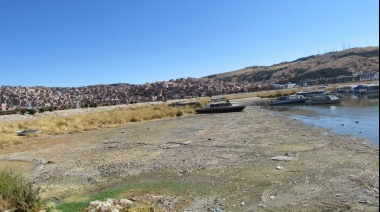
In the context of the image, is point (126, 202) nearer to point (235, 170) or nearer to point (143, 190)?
point (143, 190)

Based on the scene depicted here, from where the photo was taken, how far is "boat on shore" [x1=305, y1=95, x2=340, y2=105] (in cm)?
5735

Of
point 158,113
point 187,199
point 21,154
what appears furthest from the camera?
point 158,113

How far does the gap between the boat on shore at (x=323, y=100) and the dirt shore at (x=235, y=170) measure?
3977 centimetres

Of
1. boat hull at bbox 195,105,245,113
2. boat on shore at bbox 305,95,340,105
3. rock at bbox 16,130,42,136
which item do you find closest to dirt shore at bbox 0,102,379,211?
rock at bbox 16,130,42,136

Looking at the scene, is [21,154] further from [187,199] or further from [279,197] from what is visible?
[279,197]

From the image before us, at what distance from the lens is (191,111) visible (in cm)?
5753

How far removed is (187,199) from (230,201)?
1255 mm

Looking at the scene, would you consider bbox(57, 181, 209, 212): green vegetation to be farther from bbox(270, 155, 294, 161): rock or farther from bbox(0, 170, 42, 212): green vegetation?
bbox(270, 155, 294, 161): rock

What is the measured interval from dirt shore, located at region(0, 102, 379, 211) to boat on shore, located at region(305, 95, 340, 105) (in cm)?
3977

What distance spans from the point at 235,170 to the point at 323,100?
50.8m

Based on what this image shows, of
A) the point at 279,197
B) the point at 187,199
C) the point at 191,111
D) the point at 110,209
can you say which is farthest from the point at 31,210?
the point at 191,111

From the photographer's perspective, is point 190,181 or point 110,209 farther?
point 190,181

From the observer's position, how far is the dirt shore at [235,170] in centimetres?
904

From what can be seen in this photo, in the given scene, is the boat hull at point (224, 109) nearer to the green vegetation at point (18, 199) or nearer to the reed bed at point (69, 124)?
the reed bed at point (69, 124)
